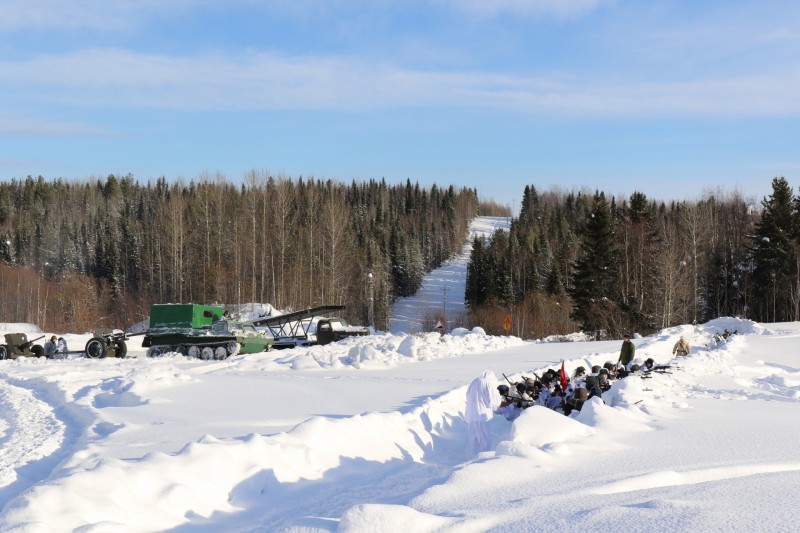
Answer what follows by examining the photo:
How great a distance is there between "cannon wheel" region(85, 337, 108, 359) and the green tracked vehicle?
5.78 ft

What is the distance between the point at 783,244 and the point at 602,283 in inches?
551

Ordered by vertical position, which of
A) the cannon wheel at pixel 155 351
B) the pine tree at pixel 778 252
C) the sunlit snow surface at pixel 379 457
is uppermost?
the pine tree at pixel 778 252

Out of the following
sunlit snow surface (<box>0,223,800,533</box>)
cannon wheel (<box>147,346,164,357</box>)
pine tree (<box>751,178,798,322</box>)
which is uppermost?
pine tree (<box>751,178,798,322</box>)

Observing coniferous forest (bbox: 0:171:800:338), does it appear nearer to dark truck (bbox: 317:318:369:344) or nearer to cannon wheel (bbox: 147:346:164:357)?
dark truck (bbox: 317:318:369:344)

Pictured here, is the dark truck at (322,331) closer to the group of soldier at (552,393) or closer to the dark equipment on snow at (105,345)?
the dark equipment on snow at (105,345)

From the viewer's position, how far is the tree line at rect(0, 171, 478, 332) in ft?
182

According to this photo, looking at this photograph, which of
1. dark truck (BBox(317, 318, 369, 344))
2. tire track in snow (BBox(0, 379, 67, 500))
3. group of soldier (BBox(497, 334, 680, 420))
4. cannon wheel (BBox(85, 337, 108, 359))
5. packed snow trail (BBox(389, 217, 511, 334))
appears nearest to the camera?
tire track in snow (BBox(0, 379, 67, 500))

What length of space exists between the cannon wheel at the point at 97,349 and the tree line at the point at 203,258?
2444 cm

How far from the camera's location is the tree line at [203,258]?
55.5 metres

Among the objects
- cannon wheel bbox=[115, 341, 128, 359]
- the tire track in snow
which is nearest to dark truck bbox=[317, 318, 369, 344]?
cannon wheel bbox=[115, 341, 128, 359]

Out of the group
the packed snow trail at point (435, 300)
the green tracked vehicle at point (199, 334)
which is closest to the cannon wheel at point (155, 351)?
the green tracked vehicle at point (199, 334)

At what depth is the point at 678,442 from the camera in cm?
959

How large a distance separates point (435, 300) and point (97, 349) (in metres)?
64.9

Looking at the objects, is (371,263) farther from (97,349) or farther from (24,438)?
(24,438)
